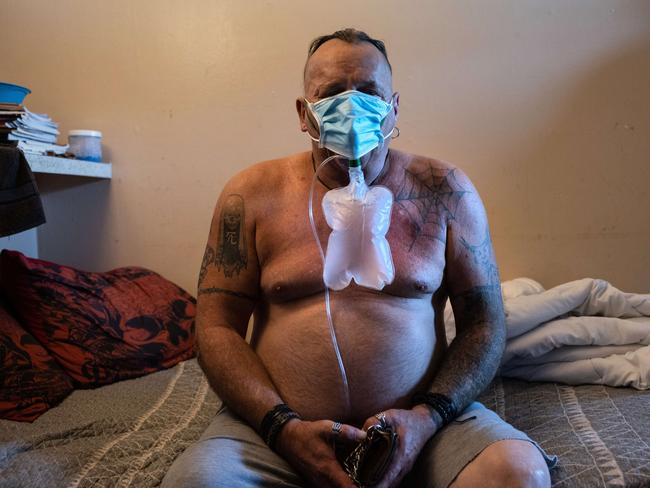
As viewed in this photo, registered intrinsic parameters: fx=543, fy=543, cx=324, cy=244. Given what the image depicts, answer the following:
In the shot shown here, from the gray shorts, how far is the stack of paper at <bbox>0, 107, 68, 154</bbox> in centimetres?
114

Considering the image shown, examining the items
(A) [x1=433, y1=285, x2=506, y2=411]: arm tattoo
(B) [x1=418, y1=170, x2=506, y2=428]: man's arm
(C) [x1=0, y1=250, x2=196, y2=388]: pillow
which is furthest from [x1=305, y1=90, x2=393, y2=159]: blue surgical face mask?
(C) [x1=0, y1=250, x2=196, y2=388]: pillow

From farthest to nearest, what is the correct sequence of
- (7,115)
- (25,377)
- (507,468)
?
(7,115), (25,377), (507,468)

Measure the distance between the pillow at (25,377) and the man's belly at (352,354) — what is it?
2.14ft

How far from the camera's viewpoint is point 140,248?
2037mm

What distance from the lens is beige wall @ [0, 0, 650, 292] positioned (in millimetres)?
1723

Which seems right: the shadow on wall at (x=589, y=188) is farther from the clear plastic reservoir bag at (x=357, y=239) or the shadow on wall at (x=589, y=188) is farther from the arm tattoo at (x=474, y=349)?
the clear plastic reservoir bag at (x=357, y=239)

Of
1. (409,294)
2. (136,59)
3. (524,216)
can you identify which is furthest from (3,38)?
(524,216)

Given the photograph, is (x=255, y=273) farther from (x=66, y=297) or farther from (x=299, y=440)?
(x=66, y=297)

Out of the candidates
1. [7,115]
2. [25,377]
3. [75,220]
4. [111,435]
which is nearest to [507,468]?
[111,435]

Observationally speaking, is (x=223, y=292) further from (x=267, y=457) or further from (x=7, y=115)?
(x=7, y=115)

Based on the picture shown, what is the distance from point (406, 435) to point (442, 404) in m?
0.12

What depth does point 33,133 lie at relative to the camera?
1.70 meters

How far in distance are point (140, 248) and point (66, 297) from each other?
1.54 feet

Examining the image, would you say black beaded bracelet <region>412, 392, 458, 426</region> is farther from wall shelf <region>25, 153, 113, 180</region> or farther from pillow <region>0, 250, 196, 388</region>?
wall shelf <region>25, 153, 113, 180</region>
